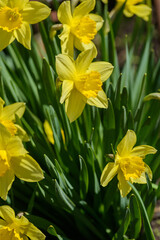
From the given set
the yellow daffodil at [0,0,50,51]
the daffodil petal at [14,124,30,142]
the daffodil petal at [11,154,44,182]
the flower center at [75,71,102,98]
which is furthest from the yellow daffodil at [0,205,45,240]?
the yellow daffodil at [0,0,50,51]

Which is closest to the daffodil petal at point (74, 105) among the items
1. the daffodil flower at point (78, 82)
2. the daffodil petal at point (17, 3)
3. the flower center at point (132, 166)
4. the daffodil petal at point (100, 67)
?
the daffodil flower at point (78, 82)

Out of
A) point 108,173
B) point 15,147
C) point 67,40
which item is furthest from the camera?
point 67,40

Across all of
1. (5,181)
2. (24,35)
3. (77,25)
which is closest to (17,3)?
(24,35)

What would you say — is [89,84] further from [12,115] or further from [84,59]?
[12,115]

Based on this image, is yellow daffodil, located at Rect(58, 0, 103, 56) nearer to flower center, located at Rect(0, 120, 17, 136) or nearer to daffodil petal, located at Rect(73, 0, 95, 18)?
daffodil petal, located at Rect(73, 0, 95, 18)

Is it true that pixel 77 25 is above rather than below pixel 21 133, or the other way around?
above

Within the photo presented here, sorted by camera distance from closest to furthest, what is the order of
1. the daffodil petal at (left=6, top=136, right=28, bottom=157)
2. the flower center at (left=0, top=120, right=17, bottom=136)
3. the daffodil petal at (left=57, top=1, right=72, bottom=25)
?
the daffodil petal at (left=6, top=136, right=28, bottom=157), the flower center at (left=0, top=120, right=17, bottom=136), the daffodil petal at (left=57, top=1, right=72, bottom=25)

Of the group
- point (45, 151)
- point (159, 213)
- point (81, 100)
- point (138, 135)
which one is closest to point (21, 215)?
point (45, 151)

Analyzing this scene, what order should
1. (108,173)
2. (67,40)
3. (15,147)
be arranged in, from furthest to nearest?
(67,40), (108,173), (15,147)
